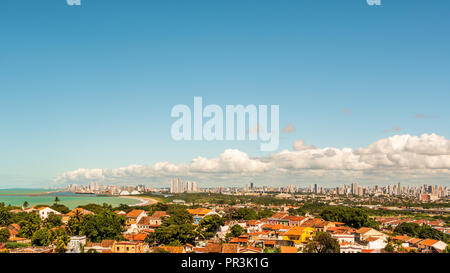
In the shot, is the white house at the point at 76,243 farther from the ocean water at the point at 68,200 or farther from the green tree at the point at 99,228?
the ocean water at the point at 68,200

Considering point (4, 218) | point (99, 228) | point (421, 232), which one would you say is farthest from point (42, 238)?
point (421, 232)

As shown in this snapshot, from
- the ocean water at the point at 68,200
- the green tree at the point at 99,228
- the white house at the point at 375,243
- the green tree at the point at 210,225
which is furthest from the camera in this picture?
the ocean water at the point at 68,200

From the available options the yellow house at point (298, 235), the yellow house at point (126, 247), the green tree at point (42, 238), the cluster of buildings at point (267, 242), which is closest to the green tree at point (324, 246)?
the cluster of buildings at point (267, 242)

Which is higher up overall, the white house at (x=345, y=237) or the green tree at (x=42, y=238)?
the green tree at (x=42, y=238)

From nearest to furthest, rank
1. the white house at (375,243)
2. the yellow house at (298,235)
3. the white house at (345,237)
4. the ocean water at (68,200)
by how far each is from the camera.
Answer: the white house at (375,243), the white house at (345,237), the yellow house at (298,235), the ocean water at (68,200)

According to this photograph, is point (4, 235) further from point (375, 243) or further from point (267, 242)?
point (375, 243)

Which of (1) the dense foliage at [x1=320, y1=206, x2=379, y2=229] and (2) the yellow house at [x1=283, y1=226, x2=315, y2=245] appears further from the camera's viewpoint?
(1) the dense foliage at [x1=320, y1=206, x2=379, y2=229]

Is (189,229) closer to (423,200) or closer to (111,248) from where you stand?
(111,248)

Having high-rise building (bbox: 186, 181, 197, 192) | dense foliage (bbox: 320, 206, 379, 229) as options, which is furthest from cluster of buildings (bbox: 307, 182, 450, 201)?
dense foliage (bbox: 320, 206, 379, 229)

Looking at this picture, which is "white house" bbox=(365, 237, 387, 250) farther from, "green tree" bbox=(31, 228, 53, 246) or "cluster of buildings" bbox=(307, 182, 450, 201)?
"cluster of buildings" bbox=(307, 182, 450, 201)
